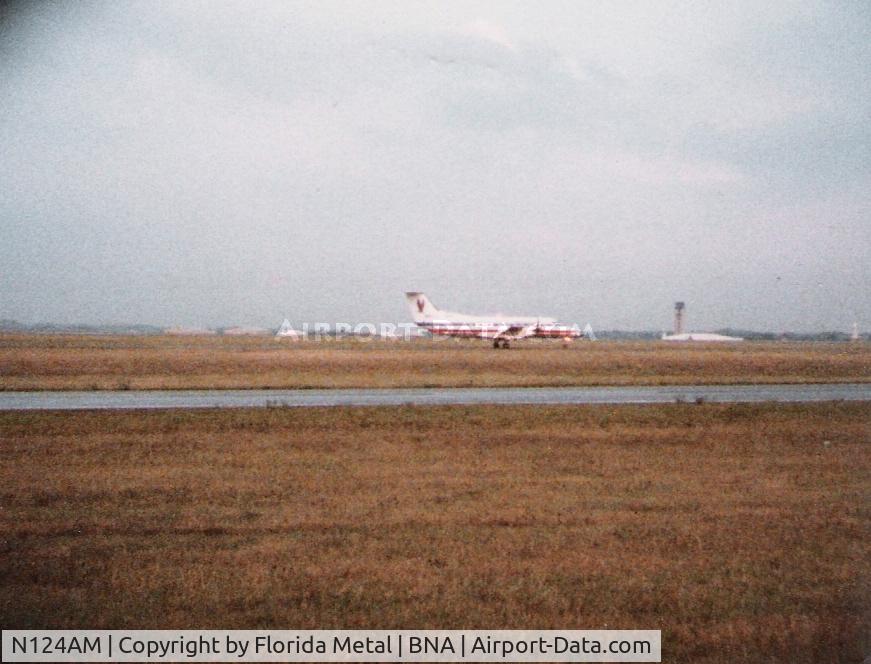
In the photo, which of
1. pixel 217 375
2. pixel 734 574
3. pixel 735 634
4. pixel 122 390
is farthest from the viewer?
pixel 217 375

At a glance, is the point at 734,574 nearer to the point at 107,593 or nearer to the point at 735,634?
the point at 735,634

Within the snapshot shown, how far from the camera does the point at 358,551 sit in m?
8.61

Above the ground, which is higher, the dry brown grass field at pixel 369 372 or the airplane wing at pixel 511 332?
the airplane wing at pixel 511 332

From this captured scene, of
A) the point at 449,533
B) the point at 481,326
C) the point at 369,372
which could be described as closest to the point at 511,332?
the point at 481,326

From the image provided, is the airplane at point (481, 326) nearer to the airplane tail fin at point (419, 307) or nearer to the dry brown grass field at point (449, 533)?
the airplane tail fin at point (419, 307)

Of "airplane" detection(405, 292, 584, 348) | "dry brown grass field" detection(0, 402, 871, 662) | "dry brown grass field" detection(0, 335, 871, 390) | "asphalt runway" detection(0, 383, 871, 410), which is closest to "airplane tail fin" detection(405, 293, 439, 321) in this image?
"airplane" detection(405, 292, 584, 348)

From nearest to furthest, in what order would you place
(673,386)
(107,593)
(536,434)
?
(107,593)
(536,434)
(673,386)

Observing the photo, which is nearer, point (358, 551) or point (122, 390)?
point (358, 551)

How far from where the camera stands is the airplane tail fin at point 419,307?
88.1 meters

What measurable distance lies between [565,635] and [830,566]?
3.34m

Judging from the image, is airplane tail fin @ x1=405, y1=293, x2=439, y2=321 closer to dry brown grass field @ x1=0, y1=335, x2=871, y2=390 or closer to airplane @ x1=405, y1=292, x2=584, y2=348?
airplane @ x1=405, y1=292, x2=584, y2=348


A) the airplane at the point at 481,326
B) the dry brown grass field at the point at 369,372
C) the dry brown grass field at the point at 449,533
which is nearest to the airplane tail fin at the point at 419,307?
the airplane at the point at 481,326

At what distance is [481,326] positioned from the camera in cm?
8231

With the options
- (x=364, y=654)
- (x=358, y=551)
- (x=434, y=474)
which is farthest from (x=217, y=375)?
(x=364, y=654)
